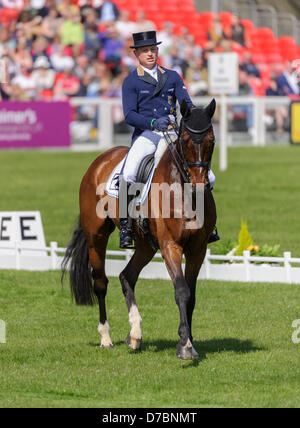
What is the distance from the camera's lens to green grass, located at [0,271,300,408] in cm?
759

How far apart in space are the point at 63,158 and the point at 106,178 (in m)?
20.2

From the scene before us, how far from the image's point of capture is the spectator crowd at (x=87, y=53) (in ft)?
109

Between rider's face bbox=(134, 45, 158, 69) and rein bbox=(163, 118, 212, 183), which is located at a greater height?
rider's face bbox=(134, 45, 158, 69)

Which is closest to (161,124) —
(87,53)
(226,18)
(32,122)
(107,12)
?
(32,122)

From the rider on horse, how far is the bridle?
35cm

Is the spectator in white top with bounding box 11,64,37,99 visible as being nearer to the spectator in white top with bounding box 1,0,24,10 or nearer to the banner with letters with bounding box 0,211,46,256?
the spectator in white top with bounding box 1,0,24,10

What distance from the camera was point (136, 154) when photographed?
30.9ft

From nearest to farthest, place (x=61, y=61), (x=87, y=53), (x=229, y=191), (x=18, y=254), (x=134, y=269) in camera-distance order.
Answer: (x=134, y=269), (x=18, y=254), (x=229, y=191), (x=61, y=61), (x=87, y=53)

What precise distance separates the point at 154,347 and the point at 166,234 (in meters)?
1.29

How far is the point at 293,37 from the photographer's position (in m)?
41.6

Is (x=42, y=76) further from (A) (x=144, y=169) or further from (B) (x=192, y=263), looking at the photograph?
(B) (x=192, y=263)

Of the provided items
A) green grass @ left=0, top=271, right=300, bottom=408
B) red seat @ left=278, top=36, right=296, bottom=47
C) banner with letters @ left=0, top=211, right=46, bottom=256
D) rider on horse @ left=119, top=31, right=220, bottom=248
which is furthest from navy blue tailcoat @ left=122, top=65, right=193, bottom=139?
red seat @ left=278, top=36, right=296, bottom=47

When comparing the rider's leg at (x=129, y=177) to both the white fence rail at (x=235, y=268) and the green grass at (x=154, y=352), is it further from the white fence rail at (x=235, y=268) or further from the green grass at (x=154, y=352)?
the white fence rail at (x=235, y=268)

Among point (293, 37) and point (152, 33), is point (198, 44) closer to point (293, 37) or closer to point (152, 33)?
point (293, 37)
